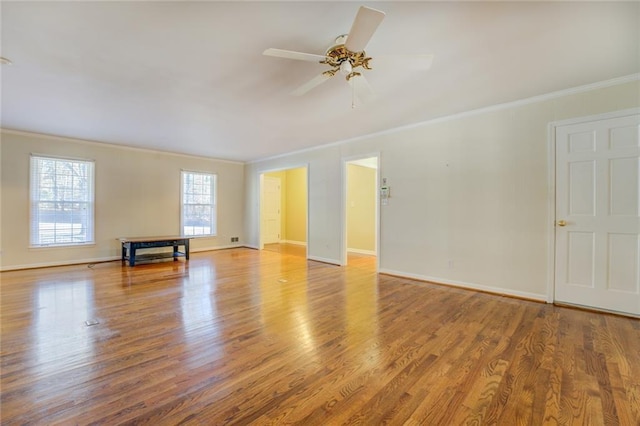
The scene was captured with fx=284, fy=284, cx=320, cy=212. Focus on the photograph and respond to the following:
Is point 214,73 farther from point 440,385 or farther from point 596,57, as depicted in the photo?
point 596,57

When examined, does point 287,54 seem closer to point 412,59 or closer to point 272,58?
point 272,58

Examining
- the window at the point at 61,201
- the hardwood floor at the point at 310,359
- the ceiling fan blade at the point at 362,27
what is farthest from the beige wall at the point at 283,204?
the ceiling fan blade at the point at 362,27

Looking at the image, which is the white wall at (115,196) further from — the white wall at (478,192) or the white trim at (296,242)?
the white wall at (478,192)

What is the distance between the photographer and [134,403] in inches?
64.1

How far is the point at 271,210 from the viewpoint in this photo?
29.6 ft

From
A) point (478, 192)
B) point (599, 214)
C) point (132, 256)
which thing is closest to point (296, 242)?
point (132, 256)

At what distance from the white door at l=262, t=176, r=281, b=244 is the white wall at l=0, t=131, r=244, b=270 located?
3.02 ft

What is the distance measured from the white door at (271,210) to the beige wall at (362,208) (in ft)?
8.96

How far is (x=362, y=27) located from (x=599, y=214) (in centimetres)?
329

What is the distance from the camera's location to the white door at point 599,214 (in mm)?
2943

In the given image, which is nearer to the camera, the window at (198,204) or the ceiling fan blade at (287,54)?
the ceiling fan blade at (287,54)

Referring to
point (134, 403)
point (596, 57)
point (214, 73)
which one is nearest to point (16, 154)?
point (214, 73)

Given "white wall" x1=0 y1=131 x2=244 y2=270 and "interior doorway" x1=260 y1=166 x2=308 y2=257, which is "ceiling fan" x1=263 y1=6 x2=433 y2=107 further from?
"interior doorway" x1=260 y1=166 x2=308 y2=257

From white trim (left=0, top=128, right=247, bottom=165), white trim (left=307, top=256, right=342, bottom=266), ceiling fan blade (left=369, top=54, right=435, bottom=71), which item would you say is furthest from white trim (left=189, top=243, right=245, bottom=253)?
ceiling fan blade (left=369, top=54, right=435, bottom=71)
